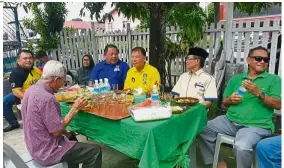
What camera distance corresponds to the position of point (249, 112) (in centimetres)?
246

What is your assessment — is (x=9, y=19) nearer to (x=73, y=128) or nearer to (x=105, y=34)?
(x=105, y=34)

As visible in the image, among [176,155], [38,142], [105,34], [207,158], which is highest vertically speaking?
[105,34]

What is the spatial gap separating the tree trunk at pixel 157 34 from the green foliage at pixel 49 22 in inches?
146

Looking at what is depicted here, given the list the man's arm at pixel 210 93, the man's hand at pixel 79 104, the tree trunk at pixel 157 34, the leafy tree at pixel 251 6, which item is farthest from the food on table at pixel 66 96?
the leafy tree at pixel 251 6

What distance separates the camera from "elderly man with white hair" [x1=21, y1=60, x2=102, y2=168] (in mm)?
1868

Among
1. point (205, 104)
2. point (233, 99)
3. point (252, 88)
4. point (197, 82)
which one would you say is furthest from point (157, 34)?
point (252, 88)

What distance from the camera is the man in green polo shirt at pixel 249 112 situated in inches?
88.2

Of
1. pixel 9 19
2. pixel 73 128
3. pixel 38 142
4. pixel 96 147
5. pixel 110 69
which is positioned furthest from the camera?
pixel 9 19

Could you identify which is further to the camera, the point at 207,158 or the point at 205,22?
the point at 205,22

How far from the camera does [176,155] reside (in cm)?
202

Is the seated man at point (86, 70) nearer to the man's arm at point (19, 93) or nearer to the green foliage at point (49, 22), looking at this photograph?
the man's arm at point (19, 93)

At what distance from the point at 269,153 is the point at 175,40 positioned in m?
3.68

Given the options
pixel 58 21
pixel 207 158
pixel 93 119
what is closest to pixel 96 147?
pixel 93 119

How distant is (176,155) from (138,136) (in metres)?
0.42
